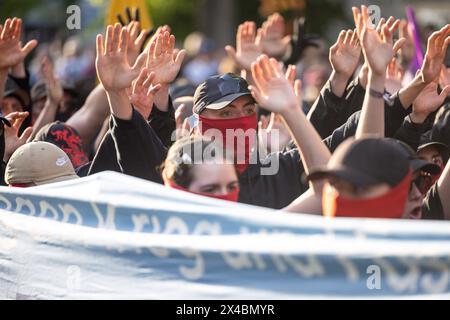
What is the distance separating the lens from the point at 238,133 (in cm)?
564

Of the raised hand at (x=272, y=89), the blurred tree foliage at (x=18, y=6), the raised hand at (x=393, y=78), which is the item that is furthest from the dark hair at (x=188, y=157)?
the blurred tree foliage at (x=18, y=6)

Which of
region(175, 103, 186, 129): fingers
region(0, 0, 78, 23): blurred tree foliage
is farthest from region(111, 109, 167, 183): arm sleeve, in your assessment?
region(0, 0, 78, 23): blurred tree foliage

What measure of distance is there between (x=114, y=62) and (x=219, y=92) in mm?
646

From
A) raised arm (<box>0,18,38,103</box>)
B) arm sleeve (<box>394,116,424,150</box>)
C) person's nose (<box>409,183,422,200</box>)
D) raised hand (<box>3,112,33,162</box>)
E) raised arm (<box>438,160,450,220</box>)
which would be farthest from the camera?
raised arm (<box>0,18,38,103</box>)

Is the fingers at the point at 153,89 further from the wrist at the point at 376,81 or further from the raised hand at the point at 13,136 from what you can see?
Result: the wrist at the point at 376,81

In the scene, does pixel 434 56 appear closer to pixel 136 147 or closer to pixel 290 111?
pixel 290 111

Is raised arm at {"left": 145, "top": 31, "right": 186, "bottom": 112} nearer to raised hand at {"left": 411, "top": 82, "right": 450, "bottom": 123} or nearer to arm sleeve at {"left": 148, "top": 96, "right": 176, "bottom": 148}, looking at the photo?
arm sleeve at {"left": 148, "top": 96, "right": 176, "bottom": 148}

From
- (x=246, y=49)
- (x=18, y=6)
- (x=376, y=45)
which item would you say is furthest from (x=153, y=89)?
(x=18, y=6)

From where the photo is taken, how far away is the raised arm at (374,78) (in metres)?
4.84

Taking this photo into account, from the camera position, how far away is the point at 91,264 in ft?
14.6

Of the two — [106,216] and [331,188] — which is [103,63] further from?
[331,188]

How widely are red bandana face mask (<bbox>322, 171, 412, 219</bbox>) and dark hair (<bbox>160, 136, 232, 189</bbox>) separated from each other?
73cm

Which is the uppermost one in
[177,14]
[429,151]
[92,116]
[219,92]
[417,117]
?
[219,92]

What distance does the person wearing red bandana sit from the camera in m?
4.50
